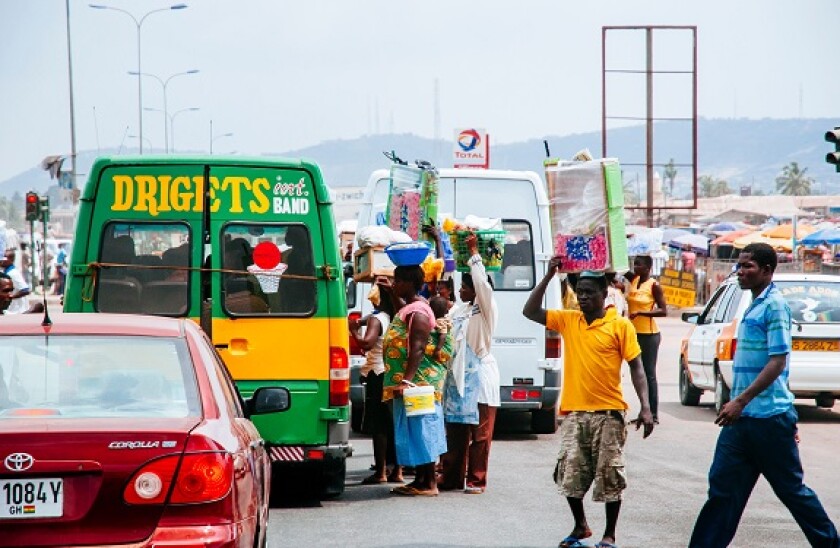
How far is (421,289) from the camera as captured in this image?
11.2 meters

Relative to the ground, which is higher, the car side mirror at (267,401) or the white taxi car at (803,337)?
the car side mirror at (267,401)

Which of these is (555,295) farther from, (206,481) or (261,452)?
(206,481)

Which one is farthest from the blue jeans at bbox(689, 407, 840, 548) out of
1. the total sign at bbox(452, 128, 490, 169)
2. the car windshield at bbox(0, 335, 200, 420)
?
the total sign at bbox(452, 128, 490, 169)

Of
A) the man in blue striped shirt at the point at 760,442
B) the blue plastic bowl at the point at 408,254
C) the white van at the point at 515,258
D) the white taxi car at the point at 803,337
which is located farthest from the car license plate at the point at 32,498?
the white taxi car at the point at 803,337

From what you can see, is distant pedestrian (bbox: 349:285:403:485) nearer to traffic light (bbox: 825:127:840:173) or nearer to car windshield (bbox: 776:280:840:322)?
car windshield (bbox: 776:280:840:322)

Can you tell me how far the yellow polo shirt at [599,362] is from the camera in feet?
28.4

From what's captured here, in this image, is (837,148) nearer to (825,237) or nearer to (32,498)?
(32,498)

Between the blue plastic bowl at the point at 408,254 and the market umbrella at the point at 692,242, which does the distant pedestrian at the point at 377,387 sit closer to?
the blue plastic bowl at the point at 408,254

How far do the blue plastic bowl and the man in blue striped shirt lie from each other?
10.4 ft

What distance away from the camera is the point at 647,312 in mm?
15938

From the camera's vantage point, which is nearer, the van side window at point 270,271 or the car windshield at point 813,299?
the van side window at point 270,271

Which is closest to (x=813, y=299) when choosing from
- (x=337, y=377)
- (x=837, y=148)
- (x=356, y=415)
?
(x=837, y=148)

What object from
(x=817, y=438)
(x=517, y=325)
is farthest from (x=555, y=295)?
(x=817, y=438)

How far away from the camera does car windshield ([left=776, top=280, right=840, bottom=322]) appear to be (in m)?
16.7
